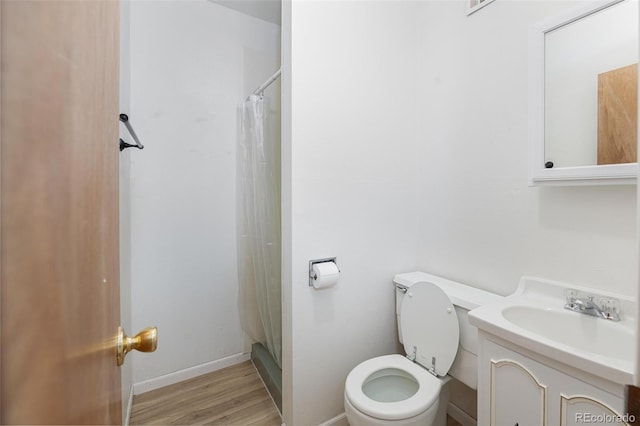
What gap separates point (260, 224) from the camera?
194cm

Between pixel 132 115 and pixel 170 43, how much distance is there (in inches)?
22.3

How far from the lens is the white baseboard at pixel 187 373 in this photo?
186 cm

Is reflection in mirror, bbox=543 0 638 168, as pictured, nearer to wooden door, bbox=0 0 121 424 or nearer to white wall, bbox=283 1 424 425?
white wall, bbox=283 1 424 425

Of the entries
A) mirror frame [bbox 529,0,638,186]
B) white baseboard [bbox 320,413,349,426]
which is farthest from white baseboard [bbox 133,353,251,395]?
mirror frame [bbox 529,0,638,186]

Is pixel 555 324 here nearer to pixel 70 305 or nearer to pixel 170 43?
pixel 70 305

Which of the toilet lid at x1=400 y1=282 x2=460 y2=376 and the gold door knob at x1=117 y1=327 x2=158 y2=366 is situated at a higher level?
the gold door knob at x1=117 y1=327 x2=158 y2=366

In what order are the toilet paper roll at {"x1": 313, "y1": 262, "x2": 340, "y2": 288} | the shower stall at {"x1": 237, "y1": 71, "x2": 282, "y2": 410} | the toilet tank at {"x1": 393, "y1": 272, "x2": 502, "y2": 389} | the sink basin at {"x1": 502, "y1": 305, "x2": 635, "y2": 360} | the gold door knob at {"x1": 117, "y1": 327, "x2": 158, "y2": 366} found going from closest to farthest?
the gold door knob at {"x1": 117, "y1": 327, "x2": 158, "y2": 366} → the sink basin at {"x1": 502, "y1": 305, "x2": 635, "y2": 360} → the toilet tank at {"x1": 393, "y1": 272, "x2": 502, "y2": 389} → the toilet paper roll at {"x1": 313, "y1": 262, "x2": 340, "y2": 288} → the shower stall at {"x1": 237, "y1": 71, "x2": 282, "y2": 410}

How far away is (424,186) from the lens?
1.82m

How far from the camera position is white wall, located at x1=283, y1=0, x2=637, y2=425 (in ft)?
4.33

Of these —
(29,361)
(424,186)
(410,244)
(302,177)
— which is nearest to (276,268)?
(302,177)

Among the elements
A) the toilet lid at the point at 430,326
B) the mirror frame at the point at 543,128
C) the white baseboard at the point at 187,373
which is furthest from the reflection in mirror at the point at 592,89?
the white baseboard at the point at 187,373

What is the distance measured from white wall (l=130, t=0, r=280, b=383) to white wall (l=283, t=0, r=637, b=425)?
0.87m

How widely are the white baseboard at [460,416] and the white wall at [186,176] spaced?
1509 millimetres

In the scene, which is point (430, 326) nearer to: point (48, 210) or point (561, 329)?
point (561, 329)
